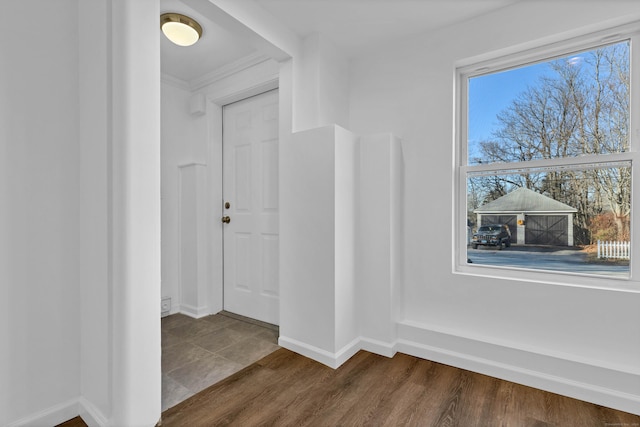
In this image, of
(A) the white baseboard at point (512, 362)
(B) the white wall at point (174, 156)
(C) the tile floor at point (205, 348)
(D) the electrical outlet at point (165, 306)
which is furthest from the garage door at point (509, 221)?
(D) the electrical outlet at point (165, 306)

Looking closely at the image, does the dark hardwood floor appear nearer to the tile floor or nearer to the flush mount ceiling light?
the tile floor

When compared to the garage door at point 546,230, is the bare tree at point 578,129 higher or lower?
higher

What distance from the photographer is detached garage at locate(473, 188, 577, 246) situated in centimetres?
194

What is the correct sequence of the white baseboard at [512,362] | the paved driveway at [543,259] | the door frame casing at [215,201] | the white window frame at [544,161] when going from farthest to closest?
the door frame casing at [215,201]
the paved driveway at [543,259]
the white window frame at [544,161]
the white baseboard at [512,362]

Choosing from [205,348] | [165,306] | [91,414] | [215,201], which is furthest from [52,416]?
[215,201]

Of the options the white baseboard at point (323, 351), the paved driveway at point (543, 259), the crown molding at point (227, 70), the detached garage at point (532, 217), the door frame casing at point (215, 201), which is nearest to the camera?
the paved driveway at point (543, 259)

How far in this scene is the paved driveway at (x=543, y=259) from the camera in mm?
1821

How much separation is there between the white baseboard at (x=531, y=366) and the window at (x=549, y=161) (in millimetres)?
501

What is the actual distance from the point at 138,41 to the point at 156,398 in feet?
5.29

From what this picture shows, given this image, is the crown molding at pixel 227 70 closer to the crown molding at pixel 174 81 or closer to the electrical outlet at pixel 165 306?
the crown molding at pixel 174 81

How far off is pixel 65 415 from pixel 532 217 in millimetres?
2853

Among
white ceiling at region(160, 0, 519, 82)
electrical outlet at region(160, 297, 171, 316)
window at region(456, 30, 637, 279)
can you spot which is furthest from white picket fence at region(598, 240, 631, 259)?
electrical outlet at region(160, 297, 171, 316)

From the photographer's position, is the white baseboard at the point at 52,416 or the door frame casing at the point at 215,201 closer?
the white baseboard at the point at 52,416

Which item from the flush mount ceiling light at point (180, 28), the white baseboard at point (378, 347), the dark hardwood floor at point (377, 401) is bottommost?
the dark hardwood floor at point (377, 401)
